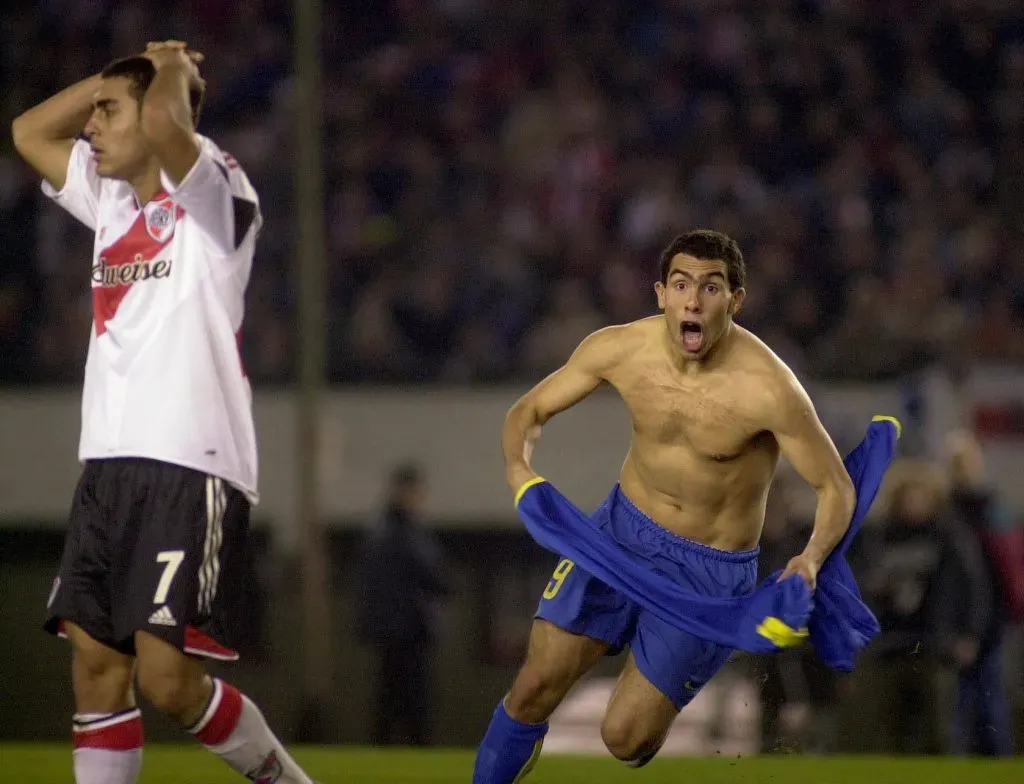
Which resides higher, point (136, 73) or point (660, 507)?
point (136, 73)

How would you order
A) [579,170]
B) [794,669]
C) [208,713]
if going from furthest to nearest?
[579,170], [794,669], [208,713]

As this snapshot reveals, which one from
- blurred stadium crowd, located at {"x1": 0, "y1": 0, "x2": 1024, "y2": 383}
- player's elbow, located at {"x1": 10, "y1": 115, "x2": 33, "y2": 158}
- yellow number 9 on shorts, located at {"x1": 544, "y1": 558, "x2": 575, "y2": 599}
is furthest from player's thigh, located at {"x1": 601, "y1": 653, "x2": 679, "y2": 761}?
blurred stadium crowd, located at {"x1": 0, "y1": 0, "x2": 1024, "y2": 383}

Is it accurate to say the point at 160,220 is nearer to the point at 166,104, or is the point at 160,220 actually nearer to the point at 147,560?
the point at 166,104

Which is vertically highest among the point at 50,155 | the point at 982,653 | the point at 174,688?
the point at 50,155

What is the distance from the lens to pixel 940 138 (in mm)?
14953

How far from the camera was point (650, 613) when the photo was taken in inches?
217

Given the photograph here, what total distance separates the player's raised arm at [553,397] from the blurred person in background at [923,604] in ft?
14.0

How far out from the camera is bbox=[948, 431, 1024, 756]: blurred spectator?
9.26 meters

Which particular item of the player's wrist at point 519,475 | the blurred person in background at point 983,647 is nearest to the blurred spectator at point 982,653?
the blurred person in background at point 983,647

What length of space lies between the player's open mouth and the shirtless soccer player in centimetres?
4

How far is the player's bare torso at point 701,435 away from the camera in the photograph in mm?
5414

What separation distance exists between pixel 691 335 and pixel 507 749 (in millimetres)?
1535

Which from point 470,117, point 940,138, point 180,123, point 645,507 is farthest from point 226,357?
point 940,138

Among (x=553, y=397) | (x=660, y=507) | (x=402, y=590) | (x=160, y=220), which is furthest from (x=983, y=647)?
(x=160, y=220)
